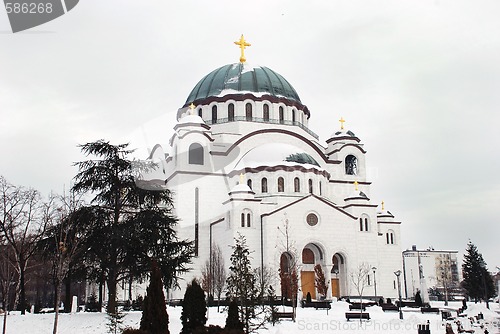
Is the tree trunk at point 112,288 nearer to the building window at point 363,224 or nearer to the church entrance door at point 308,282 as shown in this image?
the church entrance door at point 308,282

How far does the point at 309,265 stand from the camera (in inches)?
1566

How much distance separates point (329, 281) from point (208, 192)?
10975mm

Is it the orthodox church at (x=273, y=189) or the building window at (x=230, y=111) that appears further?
the building window at (x=230, y=111)

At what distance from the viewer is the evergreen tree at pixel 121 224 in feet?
75.0

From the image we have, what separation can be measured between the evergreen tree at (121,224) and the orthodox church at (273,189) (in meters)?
11.4

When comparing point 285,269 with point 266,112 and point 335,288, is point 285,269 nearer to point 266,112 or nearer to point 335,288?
point 335,288

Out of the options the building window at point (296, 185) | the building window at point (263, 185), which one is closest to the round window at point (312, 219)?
the building window at point (296, 185)

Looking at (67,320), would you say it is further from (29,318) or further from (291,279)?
(291,279)

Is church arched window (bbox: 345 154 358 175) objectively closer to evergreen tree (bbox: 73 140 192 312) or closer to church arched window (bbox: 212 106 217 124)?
church arched window (bbox: 212 106 217 124)

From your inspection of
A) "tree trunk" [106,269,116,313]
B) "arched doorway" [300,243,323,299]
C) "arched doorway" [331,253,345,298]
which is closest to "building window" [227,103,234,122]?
"arched doorway" [300,243,323,299]

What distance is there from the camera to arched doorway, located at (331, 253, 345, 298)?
39906 millimetres

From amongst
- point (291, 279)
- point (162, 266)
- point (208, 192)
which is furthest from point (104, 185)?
point (208, 192)

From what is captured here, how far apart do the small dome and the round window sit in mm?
4311

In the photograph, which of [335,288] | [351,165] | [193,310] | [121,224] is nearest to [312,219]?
[335,288]
